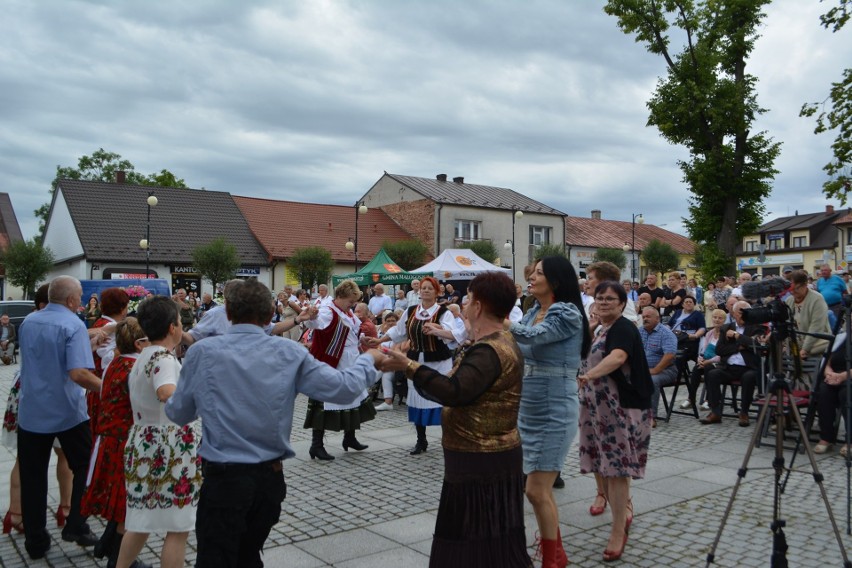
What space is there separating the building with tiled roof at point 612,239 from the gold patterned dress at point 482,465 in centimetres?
4608

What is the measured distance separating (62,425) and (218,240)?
30.4 meters

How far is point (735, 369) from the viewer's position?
9664 mm

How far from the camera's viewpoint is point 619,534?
15.5ft

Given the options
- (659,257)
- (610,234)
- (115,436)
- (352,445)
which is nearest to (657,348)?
(352,445)

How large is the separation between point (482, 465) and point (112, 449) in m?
2.50

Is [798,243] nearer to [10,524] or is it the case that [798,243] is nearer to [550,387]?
[550,387]

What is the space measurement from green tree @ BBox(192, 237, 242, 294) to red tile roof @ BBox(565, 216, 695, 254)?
2592cm

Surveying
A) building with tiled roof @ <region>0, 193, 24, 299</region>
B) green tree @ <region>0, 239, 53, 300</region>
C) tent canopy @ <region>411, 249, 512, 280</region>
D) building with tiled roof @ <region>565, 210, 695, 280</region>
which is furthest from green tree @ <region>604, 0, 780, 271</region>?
building with tiled roof @ <region>0, 193, 24, 299</region>

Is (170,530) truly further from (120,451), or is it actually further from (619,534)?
(619,534)

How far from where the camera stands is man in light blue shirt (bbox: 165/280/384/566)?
320cm

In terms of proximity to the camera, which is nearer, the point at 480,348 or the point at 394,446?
the point at 480,348

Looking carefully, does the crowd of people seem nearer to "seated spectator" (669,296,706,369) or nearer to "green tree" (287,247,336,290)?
"seated spectator" (669,296,706,369)

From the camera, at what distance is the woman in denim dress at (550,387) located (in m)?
4.25

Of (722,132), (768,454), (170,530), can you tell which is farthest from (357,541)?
(722,132)
